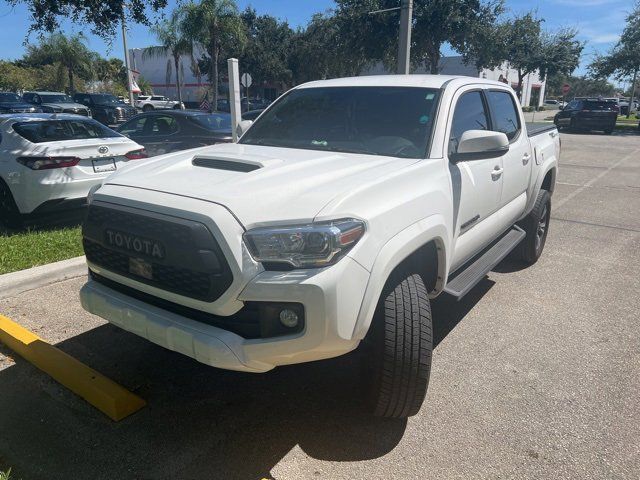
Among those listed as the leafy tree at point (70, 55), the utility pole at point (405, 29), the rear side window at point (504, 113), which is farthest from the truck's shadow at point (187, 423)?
the leafy tree at point (70, 55)

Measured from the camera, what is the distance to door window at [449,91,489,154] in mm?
3539

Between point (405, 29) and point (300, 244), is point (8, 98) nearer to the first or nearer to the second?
point (405, 29)

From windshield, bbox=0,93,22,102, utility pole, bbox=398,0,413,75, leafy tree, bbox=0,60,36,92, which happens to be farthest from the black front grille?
leafy tree, bbox=0,60,36,92

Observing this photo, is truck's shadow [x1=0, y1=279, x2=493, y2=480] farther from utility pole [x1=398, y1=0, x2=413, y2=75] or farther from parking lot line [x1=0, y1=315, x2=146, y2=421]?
utility pole [x1=398, y1=0, x2=413, y2=75]

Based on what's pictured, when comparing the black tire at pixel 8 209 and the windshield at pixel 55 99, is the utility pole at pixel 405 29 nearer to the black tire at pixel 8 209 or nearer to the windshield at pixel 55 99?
the black tire at pixel 8 209

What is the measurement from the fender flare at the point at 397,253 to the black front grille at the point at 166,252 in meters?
0.64

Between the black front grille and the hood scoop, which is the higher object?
the hood scoop

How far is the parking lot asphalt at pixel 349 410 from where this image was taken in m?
2.56

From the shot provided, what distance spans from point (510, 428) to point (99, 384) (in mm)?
2436

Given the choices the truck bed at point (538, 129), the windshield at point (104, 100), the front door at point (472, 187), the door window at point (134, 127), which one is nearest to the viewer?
the front door at point (472, 187)

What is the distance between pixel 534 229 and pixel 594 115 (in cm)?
2284

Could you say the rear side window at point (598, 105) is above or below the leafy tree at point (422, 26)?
below

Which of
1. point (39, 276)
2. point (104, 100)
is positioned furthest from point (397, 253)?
point (104, 100)

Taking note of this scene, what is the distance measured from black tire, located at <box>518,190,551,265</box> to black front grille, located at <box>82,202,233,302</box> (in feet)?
13.2
